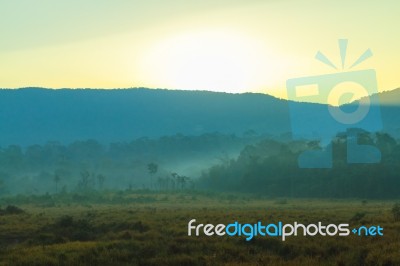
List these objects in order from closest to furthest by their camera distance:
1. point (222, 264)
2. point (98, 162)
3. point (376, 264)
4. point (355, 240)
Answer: point (376, 264)
point (222, 264)
point (355, 240)
point (98, 162)

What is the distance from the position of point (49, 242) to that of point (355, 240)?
1379cm

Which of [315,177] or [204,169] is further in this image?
[204,169]

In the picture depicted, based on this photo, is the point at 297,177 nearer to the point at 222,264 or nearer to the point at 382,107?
the point at 222,264

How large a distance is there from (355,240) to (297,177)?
69.0m

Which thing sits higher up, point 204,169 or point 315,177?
point 204,169

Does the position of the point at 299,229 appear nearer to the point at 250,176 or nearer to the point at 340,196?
the point at 340,196

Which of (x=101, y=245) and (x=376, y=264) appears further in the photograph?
(x=101, y=245)

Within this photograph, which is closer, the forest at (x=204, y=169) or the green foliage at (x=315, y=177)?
the green foliage at (x=315, y=177)

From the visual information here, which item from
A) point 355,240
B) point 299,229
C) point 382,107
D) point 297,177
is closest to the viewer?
point 355,240

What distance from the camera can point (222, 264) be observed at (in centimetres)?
1867

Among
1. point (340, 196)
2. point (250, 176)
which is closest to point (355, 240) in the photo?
point (340, 196)

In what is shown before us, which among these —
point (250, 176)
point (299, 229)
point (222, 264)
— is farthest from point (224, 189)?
point (222, 264)

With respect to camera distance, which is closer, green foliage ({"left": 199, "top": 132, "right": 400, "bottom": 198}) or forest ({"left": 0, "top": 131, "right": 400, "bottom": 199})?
green foliage ({"left": 199, "top": 132, "right": 400, "bottom": 198})

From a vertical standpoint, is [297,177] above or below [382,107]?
below
